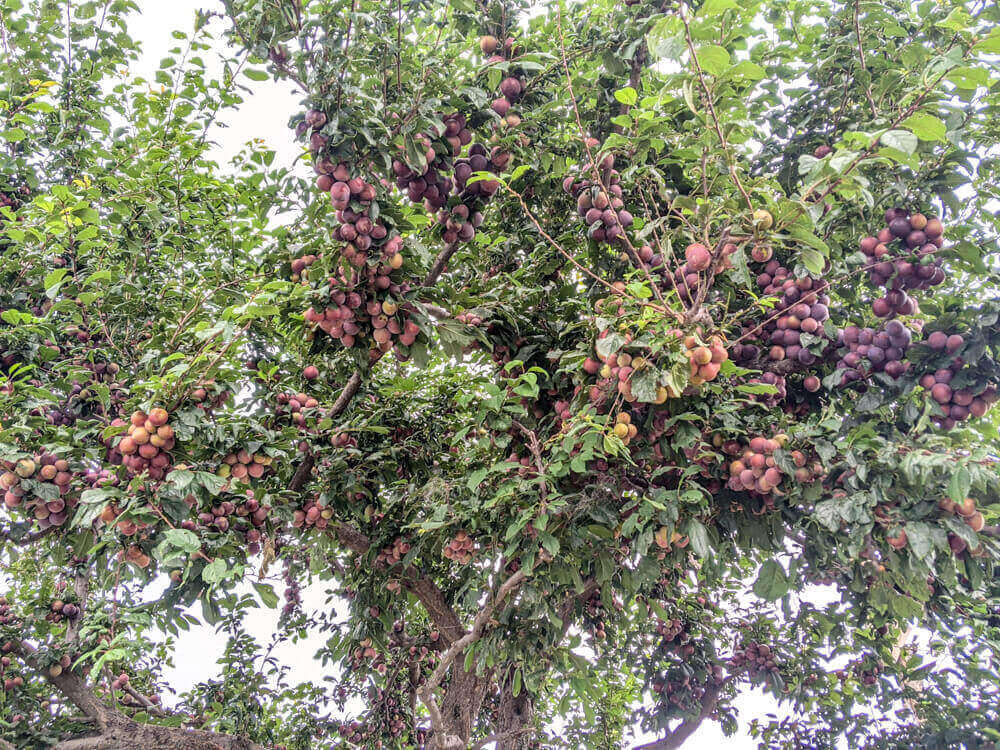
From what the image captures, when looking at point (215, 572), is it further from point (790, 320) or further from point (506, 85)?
point (790, 320)

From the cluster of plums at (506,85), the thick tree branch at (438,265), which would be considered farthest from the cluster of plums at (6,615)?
the cluster of plums at (506,85)

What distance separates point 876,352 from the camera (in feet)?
8.42

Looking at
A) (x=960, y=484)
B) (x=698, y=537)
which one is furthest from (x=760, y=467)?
(x=960, y=484)

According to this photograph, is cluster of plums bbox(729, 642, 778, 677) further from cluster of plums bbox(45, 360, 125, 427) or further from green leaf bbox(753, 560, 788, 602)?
cluster of plums bbox(45, 360, 125, 427)

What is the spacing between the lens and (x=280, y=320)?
3.18 m

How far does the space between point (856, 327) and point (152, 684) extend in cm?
550

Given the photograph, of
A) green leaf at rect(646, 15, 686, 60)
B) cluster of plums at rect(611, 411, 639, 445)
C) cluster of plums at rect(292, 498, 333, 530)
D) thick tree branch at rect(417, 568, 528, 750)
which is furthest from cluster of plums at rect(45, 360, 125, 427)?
green leaf at rect(646, 15, 686, 60)

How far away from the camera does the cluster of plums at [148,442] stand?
7.81 feet

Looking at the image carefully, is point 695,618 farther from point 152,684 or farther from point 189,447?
point 152,684

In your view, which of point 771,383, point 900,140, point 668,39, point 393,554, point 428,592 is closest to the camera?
point 900,140

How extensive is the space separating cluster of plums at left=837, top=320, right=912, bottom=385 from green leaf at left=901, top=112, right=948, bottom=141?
0.92 meters

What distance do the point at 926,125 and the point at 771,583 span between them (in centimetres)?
193

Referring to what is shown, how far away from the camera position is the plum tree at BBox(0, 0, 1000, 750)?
2346 mm

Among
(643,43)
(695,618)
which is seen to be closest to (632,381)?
(643,43)
